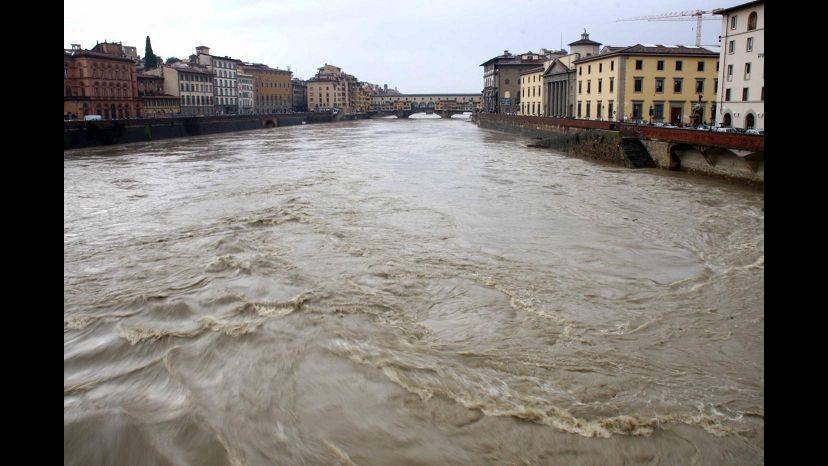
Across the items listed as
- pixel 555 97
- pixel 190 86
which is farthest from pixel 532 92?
pixel 190 86

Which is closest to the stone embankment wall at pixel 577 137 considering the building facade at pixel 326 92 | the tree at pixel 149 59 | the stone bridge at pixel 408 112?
the tree at pixel 149 59

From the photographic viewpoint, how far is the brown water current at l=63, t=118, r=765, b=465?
584 cm

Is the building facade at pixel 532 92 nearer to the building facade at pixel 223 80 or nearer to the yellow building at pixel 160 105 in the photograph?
the yellow building at pixel 160 105

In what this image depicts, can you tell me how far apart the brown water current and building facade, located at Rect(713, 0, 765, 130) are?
2070 centimetres

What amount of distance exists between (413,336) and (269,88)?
10902 centimetres

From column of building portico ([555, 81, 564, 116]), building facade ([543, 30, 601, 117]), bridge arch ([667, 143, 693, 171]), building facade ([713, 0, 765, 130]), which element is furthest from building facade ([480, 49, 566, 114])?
bridge arch ([667, 143, 693, 171])

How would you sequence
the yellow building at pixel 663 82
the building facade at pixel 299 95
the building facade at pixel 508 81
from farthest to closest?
the building facade at pixel 299 95 → the building facade at pixel 508 81 → the yellow building at pixel 663 82

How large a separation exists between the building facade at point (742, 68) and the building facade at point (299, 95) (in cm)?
9868

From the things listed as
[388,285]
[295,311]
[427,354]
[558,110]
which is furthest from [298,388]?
[558,110]

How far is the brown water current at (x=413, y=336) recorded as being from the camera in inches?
230

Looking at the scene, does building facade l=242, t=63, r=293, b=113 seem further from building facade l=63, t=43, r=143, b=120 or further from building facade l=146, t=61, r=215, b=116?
building facade l=63, t=43, r=143, b=120

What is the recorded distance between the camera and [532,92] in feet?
237
